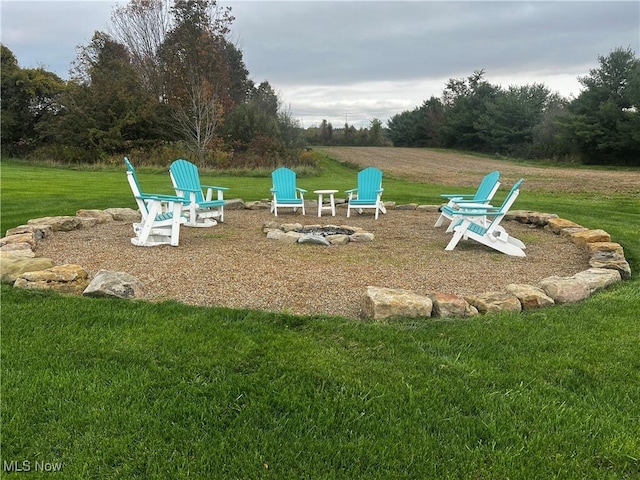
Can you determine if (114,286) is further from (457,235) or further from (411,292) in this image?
(457,235)

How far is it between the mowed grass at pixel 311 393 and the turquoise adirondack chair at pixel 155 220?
1851 mm

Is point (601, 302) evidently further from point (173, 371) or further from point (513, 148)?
point (513, 148)

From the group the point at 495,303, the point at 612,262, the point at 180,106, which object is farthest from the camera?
the point at 180,106

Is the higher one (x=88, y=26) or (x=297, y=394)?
(x=88, y=26)

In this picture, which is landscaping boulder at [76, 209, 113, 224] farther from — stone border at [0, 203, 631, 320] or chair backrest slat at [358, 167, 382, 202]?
chair backrest slat at [358, 167, 382, 202]

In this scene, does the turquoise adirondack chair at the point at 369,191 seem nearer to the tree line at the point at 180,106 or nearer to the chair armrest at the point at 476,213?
the chair armrest at the point at 476,213

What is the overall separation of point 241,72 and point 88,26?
8329 millimetres

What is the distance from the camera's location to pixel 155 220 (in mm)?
4898

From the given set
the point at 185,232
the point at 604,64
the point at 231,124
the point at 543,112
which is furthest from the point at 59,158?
the point at 543,112

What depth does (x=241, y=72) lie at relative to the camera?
2784 centimetres

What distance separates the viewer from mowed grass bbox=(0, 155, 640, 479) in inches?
63.2

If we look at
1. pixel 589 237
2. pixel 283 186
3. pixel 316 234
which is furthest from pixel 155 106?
pixel 589 237

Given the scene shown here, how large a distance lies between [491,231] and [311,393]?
3.44 metres

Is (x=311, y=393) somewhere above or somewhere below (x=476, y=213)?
below
